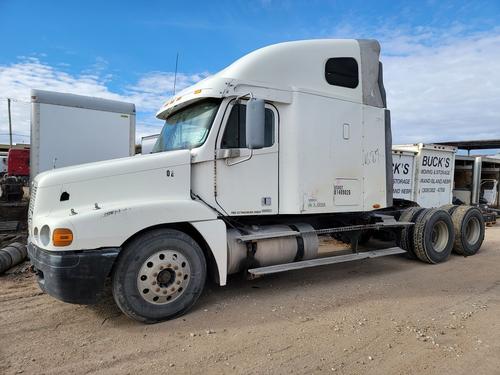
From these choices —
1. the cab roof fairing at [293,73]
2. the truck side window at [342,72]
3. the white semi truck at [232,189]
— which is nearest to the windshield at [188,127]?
the white semi truck at [232,189]

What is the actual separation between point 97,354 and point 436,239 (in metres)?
6.34

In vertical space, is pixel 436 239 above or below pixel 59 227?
below

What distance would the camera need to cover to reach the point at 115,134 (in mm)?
9617

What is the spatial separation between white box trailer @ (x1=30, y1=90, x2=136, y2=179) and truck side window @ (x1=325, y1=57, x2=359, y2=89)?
5634 millimetres

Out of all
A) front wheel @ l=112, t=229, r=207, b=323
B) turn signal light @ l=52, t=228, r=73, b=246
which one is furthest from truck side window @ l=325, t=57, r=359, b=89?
turn signal light @ l=52, t=228, r=73, b=246

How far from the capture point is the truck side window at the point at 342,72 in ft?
19.4

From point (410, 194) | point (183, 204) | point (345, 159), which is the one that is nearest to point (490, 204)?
point (410, 194)

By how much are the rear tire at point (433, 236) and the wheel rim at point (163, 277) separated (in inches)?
175

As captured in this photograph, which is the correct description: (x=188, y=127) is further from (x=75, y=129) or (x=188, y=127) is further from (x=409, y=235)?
(x=75, y=129)

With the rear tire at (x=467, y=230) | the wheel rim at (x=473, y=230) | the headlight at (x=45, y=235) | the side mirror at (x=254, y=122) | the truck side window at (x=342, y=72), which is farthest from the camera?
the wheel rim at (x=473, y=230)

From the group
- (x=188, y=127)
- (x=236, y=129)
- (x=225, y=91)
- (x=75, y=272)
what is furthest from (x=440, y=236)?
(x=75, y=272)

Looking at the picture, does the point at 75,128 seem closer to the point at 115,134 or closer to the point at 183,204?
the point at 115,134

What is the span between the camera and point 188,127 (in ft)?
17.4

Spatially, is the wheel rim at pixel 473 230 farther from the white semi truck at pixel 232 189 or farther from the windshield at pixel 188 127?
the windshield at pixel 188 127
